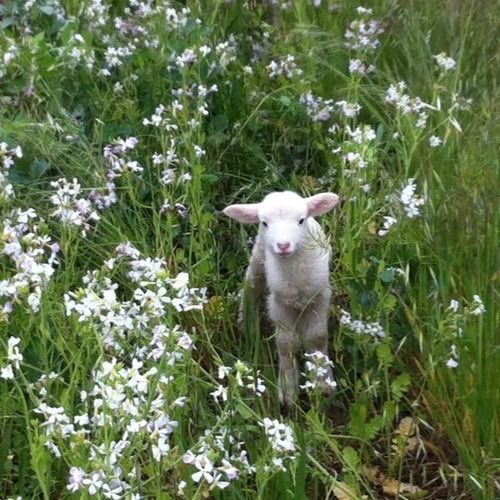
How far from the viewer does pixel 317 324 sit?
12.1ft

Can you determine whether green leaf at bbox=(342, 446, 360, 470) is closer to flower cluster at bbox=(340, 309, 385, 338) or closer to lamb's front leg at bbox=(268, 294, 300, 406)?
flower cluster at bbox=(340, 309, 385, 338)

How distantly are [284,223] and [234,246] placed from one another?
0.83m

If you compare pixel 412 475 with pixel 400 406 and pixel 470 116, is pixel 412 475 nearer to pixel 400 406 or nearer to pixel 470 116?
pixel 400 406

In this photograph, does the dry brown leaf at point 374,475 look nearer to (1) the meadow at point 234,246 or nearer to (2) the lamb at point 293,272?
(1) the meadow at point 234,246

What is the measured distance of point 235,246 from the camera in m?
4.28

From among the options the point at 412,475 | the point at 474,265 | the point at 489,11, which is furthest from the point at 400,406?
the point at 489,11

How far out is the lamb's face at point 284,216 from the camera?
3.43m

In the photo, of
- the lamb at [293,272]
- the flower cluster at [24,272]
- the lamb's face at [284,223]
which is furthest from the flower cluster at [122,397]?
the lamb at [293,272]

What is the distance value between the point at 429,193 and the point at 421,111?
2.28 ft

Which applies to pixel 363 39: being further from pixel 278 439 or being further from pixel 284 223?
pixel 278 439

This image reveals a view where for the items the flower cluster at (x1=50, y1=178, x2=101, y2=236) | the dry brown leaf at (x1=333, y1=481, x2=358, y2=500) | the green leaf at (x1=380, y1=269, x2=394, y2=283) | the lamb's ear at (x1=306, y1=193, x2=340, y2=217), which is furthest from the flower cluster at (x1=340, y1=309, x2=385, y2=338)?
the flower cluster at (x1=50, y1=178, x2=101, y2=236)

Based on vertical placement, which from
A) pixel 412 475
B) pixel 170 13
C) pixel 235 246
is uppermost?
pixel 170 13

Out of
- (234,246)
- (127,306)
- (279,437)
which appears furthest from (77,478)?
(234,246)

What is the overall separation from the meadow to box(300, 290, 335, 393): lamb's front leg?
6cm
